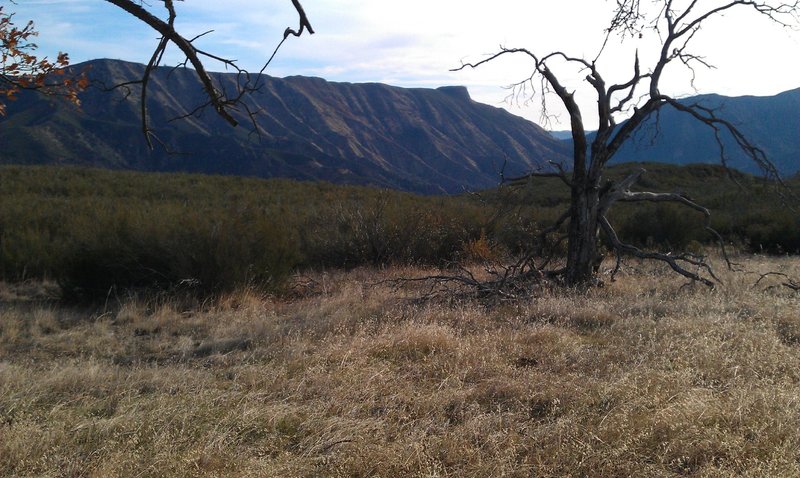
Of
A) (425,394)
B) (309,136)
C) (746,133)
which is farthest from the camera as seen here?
(309,136)

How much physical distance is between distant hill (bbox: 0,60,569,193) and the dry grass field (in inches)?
1416

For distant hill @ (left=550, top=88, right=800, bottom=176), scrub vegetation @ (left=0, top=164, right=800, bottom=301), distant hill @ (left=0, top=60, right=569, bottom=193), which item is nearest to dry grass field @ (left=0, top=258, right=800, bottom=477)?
scrub vegetation @ (left=0, top=164, right=800, bottom=301)

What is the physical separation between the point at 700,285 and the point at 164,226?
8424 mm

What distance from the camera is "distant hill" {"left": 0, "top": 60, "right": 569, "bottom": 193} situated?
76.9 meters

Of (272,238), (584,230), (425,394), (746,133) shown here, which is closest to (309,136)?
(746,133)

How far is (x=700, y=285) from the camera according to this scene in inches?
336

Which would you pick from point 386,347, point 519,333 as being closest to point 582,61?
point 519,333

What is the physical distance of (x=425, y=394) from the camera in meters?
4.36

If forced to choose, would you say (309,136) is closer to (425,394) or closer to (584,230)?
(584,230)

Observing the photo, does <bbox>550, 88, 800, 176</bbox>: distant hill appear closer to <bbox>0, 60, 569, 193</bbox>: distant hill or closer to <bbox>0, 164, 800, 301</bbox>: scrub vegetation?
<bbox>0, 60, 569, 193</bbox>: distant hill

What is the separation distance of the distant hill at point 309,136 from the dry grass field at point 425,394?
1416 inches

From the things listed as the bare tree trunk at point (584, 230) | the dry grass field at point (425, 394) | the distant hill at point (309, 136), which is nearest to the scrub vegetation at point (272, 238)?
the bare tree trunk at point (584, 230)

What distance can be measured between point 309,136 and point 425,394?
127 metres

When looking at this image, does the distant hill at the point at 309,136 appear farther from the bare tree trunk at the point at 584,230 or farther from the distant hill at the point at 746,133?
the bare tree trunk at the point at 584,230
